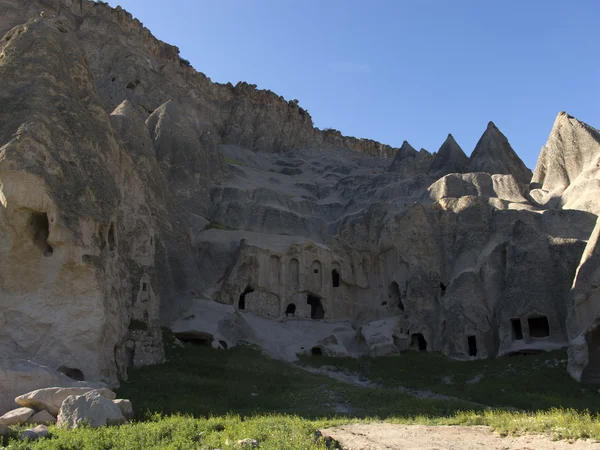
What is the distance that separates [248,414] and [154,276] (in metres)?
12.6

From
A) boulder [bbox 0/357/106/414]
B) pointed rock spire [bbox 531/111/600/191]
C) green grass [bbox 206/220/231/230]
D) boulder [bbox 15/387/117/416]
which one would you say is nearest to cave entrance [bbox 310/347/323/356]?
green grass [bbox 206/220/231/230]

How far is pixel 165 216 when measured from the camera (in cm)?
3209

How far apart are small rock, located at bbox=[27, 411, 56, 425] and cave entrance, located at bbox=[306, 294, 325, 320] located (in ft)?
87.6

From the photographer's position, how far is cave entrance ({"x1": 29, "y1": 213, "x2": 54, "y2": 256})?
19.4 meters

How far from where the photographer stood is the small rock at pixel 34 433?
11.1 m

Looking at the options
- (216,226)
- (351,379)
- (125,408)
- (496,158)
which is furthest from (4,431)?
(496,158)

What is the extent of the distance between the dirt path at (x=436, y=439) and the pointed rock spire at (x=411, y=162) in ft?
131

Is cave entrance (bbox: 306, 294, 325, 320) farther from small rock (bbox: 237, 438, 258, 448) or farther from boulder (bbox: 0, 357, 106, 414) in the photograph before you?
small rock (bbox: 237, 438, 258, 448)

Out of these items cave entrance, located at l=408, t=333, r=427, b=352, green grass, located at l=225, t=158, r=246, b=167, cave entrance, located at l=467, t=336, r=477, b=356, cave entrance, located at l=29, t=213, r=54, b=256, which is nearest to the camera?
cave entrance, located at l=29, t=213, r=54, b=256

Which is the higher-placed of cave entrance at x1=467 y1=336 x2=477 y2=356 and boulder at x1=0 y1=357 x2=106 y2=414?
boulder at x1=0 y1=357 x2=106 y2=414

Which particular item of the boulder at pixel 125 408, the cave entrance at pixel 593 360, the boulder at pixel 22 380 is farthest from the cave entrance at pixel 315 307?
the boulder at pixel 125 408

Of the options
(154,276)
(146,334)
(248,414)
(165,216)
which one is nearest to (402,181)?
(165,216)

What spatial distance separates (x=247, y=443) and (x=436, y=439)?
390 cm

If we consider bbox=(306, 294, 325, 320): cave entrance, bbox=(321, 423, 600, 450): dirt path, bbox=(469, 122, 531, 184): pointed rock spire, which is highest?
bbox=(469, 122, 531, 184): pointed rock spire
